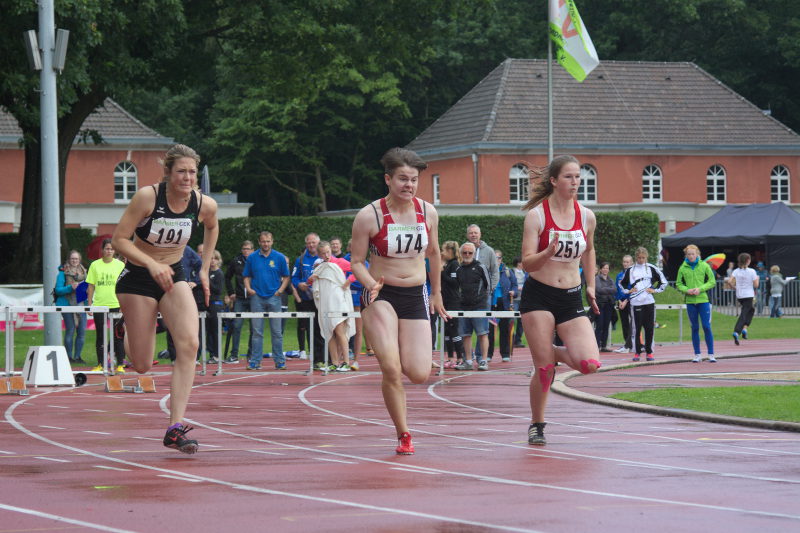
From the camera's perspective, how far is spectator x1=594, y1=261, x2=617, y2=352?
1043 inches

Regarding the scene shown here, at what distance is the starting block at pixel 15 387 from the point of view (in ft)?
54.3

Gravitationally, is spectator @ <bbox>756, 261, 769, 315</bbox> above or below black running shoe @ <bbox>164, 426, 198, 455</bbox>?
above

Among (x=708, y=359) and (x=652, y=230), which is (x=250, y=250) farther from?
(x=652, y=230)

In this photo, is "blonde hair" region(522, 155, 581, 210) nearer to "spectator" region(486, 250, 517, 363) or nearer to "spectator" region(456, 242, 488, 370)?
"spectator" region(456, 242, 488, 370)

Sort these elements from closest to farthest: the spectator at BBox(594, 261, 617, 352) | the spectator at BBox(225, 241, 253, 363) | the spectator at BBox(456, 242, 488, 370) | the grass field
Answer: the grass field
the spectator at BBox(456, 242, 488, 370)
the spectator at BBox(225, 241, 253, 363)
the spectator at BBox(594, 261, 617, 352)

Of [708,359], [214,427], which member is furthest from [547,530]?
[708,359]

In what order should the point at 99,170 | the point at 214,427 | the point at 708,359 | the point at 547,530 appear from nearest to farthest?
1. the point at 547,530
2. the point at 214,427
3. the point at 708,359
4. the point at 99,170

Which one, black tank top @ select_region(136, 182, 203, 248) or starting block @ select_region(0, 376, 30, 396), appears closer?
black tank top @ select_region(136, 182, 203, 248)

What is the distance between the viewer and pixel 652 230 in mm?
47906

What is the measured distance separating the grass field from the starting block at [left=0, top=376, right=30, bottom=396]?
6.99 metres

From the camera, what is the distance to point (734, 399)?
1452 centimetres

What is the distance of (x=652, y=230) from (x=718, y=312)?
6.54 m

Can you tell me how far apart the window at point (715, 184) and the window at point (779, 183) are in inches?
100.0

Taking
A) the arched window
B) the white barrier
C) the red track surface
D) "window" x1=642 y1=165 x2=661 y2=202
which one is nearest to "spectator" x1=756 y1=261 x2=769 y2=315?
"window" x1=642 y1=165 x2=661 y2=202
